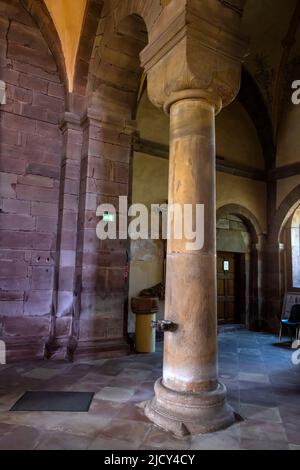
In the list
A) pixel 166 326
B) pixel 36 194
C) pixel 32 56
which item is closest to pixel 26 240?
pixel 36 194

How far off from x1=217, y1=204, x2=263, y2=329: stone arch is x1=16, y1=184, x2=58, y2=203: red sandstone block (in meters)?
3.72

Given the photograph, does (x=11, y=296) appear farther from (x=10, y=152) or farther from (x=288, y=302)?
(x=288, y=302)

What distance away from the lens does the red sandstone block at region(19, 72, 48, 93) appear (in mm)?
4780

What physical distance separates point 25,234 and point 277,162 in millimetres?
5588

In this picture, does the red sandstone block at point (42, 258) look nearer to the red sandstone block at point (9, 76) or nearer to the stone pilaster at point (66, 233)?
the stone pilaster at point (66, 233)

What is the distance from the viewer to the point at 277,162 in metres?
7.58

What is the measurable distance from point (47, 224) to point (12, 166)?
2.92 feet

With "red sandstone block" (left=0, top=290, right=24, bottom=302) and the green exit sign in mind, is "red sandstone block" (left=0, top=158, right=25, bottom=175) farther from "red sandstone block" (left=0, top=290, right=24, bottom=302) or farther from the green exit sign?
"red sandstone block" (left=0, top=290, right=24, bottom=302)

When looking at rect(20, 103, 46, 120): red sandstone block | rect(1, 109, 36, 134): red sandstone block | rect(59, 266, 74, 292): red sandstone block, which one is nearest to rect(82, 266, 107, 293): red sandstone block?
rect(59, 266, 74, 292): red sandstone block

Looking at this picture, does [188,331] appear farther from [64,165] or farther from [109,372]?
[64,165]

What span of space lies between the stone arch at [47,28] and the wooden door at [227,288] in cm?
458

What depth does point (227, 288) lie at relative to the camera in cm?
743

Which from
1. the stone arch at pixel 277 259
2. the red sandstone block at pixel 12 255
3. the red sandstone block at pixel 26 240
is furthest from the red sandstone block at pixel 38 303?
the stone arch at pixel 277 259

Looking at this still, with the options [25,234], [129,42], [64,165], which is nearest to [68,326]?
[25,234]
